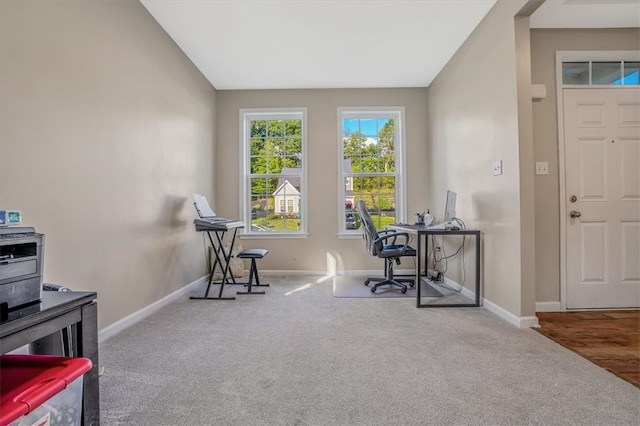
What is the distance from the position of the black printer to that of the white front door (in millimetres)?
3705

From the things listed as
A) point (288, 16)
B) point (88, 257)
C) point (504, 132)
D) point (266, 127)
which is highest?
point (288, 16)

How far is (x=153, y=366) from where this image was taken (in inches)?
69.4

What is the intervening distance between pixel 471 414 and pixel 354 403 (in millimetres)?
529

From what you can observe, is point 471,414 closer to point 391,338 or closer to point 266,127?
point 391,338

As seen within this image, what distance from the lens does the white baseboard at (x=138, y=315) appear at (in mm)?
2152

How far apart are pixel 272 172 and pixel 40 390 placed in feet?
12.8

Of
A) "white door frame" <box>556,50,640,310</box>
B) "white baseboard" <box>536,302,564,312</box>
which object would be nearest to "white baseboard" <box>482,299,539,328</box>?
"white baseboard" <box>536,302,564,312</box>

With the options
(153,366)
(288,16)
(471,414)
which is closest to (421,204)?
(288,16)

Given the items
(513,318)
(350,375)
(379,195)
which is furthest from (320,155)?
(350,375)

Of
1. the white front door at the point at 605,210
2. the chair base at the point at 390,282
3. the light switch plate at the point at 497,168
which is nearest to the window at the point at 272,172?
the chair base at the point at 390,282

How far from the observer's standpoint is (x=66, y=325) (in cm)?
109

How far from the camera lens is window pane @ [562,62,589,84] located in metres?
2.78

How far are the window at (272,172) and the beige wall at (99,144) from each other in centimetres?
120

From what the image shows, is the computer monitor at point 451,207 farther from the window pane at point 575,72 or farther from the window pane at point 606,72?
the window pane at point 606,72
